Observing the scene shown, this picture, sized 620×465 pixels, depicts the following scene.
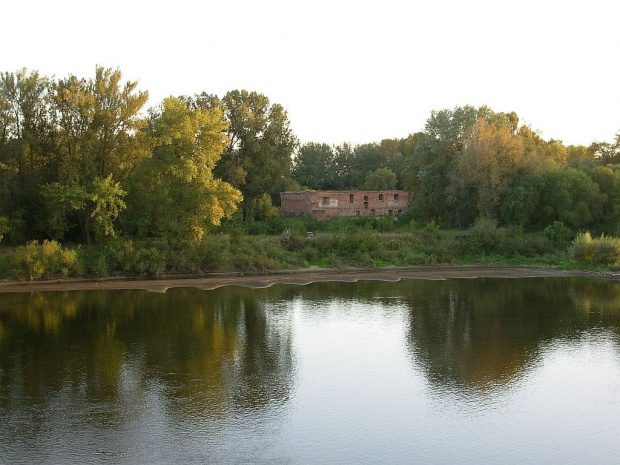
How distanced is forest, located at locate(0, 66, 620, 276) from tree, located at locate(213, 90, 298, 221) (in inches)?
3.3

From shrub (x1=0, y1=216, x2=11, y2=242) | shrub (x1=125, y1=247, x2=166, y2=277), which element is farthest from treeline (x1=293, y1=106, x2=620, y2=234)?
shrub (x1=0, y1=216, x2=11, y2=242)

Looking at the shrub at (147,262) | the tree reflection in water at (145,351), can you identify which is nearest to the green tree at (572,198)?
the tree reflection in water at (145,351)

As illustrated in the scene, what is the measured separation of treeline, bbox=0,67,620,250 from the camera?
3400 cm

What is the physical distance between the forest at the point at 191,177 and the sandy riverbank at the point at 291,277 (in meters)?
1.00

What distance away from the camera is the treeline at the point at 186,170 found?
34000 mm

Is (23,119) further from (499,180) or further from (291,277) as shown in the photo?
(499,180)

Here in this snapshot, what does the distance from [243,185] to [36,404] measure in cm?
3374

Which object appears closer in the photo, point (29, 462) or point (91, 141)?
point (29, 462)

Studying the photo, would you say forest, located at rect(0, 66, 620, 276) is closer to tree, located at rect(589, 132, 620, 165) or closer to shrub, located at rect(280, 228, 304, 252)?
shrub, located at rect(280, 228, 304, 252)

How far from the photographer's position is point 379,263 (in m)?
38.9

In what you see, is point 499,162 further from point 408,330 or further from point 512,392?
point 512,392

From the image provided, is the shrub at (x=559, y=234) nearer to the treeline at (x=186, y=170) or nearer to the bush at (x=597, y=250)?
the treeline at (x=186, y=170)

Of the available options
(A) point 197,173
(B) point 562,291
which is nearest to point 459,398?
(B) point 562,291

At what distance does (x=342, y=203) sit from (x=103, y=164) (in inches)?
1015
